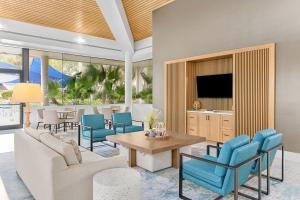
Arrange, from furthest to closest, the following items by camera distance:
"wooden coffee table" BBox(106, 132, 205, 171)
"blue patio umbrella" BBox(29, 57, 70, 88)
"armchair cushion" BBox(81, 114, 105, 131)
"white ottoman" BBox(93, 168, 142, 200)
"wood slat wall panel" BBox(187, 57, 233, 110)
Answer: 1. "blue patio umbrella" BBox(29, 57, 70, 88)
2. "wood slat wall panel" BBox(187, 57, 233, 110)
3. "armchair cushion" BBox(81, 114, 105, 131)
4. "wooden coffee table" BBox(106, 132, 205, 171)
5. "white ottoman" BBox(93, 168, 142, 200)

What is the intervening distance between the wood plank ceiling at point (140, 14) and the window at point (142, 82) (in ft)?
5.36

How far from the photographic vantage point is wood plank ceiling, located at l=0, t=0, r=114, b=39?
282 inches

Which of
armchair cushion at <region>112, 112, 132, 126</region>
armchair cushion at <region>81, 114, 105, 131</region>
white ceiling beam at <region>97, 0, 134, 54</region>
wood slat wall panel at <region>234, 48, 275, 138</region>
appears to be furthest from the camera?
white ceiling beam at <region>97, 0, 134, 54</region>

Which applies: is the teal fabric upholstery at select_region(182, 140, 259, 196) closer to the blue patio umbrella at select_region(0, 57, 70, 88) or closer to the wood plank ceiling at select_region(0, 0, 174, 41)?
the wood plank ceiling at select_region(0, 0, 174, 41)

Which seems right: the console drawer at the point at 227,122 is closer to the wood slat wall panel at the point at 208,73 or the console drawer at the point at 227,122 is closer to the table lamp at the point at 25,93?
the wood slat wall panel at the point at 208,73

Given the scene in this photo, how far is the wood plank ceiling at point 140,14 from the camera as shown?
7520mm

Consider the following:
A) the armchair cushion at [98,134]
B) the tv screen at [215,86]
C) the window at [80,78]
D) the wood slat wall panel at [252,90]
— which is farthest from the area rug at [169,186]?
the window at [80,78]

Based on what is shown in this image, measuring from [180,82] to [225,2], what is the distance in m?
2.48

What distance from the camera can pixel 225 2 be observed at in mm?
5520

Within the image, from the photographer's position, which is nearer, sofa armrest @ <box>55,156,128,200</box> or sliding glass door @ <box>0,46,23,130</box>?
sofa armrest @ <box>55,156,128,200</box>

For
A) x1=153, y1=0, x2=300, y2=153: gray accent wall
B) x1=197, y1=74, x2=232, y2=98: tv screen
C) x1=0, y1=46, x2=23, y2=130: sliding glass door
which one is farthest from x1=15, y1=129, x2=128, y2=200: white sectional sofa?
x1=0, y1=46, x2=23, y2=130: sliding glass door

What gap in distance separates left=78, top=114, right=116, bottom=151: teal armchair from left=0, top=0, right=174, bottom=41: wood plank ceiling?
4434mm

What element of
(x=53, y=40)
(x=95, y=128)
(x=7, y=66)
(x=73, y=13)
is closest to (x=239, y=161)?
(x=95, y=128)

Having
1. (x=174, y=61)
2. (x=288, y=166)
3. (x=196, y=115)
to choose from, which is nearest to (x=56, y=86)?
(x=174, y=61)
